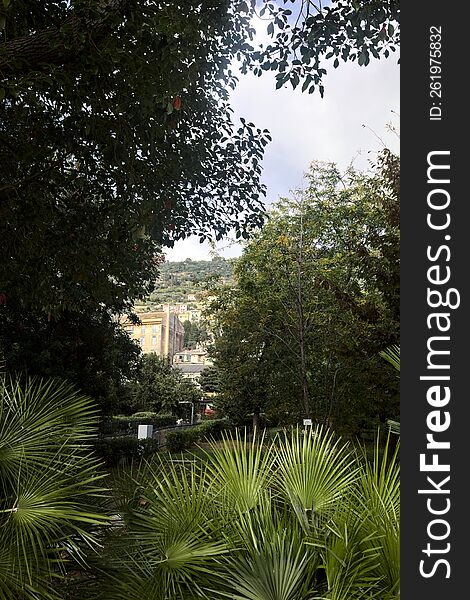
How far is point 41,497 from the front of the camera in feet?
4.67

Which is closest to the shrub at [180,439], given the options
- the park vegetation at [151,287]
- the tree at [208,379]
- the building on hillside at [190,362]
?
the park vegetation at [151,287]

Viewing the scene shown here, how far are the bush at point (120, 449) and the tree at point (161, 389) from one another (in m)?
2.20

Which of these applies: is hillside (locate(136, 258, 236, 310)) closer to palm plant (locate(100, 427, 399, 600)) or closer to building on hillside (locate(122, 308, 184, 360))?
building on hillside (locate(122, 308, 184, 360))

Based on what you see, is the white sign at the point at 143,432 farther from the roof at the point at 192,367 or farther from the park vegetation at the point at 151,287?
the roof at the point at 192,367

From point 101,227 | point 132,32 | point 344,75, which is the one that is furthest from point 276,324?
point 132,32

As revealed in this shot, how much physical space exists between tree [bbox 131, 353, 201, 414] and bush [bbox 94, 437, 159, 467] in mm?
2201

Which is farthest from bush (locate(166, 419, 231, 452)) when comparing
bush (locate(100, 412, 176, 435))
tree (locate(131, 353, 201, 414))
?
tree (locate(131, 353, 201, 414))

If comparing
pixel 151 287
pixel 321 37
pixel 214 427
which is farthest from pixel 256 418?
pixel 321 37

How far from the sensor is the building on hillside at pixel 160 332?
8.84 meters

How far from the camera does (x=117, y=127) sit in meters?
2.97

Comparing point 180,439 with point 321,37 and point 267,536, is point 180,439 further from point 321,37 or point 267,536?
point 267,536

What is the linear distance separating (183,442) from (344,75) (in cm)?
508

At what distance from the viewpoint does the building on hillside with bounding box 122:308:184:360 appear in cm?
884

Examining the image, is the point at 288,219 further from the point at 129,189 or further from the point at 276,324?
the point at 129,189
